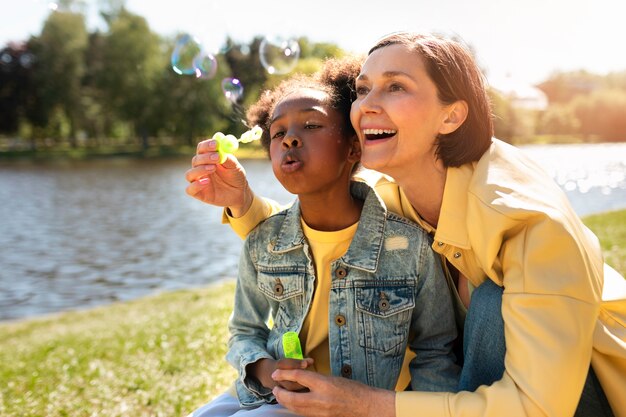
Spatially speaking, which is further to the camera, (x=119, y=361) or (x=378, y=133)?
(x=119, y=361)

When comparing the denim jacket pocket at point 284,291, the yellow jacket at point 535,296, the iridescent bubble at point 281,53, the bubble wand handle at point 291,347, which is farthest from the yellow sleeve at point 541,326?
the iridescent bubble at point 281,53

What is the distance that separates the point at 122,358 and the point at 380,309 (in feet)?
11.6

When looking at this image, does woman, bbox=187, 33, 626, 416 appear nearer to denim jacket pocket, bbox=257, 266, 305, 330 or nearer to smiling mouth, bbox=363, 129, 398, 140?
smiling mouth, bbox=363, 129, 398, 140

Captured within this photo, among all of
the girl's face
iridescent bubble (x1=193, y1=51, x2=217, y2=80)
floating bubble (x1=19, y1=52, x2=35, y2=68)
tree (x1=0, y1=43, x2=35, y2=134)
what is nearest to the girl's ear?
the girl's face

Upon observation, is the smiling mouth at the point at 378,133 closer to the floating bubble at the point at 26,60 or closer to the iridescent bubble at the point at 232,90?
the iridescent bubble at the point at 232,90

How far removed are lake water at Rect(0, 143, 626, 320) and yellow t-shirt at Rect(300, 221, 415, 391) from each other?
1.07m

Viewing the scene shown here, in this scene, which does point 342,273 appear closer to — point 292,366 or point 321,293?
point 321,293

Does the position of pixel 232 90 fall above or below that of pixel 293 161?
above

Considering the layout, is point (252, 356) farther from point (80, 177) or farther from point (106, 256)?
point (80, 177)

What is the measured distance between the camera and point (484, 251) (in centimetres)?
199

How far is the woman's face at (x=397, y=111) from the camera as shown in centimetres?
213

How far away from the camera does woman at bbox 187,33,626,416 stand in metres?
1.83

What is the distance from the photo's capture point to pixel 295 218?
247cm

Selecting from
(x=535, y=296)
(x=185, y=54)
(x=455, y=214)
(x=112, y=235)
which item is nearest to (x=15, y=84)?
(x=112, y=235)
